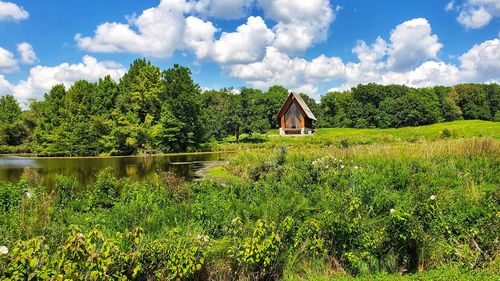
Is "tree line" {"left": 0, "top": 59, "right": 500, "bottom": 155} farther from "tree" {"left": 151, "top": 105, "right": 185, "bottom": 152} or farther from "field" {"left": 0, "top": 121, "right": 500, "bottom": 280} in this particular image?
"field" {"left": 0, "top": 121, "right": 500, "bottom": 280}

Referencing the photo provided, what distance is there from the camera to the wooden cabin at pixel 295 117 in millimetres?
54219

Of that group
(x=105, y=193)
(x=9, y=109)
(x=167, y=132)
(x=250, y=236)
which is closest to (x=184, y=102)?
(x=167, y=132)

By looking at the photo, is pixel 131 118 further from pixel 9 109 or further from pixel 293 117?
pixel 9 109

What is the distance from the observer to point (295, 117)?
2172 inches

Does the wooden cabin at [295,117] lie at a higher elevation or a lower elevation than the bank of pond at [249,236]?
higher

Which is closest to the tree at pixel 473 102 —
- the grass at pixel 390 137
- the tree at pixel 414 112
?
the tree at pixel 414 112

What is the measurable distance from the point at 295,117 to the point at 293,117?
1.07 ft

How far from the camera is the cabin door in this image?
5500cm

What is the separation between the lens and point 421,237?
5.20m

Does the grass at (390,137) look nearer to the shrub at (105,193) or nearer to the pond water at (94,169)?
the pond water at (94,169)

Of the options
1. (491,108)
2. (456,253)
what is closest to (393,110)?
(491,108)

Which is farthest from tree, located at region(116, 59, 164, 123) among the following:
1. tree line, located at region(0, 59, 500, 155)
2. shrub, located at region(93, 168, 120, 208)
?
shrub, located at region(93, 168, 120, 208)

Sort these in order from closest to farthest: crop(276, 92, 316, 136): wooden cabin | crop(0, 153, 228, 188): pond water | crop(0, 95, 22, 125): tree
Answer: crop(0, 153, 228, 188): pond water → crop(276, 92, 316, 136): wooden cabin → crop(0, 95, 22, 125): tree

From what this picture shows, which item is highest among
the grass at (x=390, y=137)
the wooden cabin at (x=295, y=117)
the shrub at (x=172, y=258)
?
the wooden cabin at (x=295, y=117)
